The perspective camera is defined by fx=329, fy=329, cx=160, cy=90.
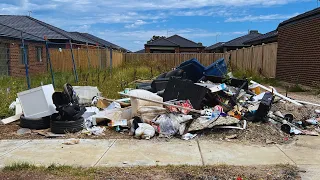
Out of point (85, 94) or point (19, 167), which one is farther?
point (85, 94)

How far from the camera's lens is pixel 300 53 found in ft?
50.8

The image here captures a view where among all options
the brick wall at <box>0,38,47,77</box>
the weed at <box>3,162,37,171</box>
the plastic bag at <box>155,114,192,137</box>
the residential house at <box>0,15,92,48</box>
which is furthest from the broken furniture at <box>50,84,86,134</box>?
the residential house at <box>0,15,92,48</box>

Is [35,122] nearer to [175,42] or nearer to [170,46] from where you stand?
[170,46]

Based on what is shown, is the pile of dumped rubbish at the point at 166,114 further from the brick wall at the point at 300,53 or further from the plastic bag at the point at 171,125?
the brick wall at the point at 300,53

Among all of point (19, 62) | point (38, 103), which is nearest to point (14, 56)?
point (19, 62)

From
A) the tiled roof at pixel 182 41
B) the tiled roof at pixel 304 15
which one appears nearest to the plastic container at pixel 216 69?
the tiled roof at pixel 304 15

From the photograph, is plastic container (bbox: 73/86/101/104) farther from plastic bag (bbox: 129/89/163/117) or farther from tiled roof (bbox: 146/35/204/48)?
tiled roof (bbox: 146/35/204/48)

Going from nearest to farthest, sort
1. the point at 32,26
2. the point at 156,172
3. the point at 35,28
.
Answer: the point at 156,172 < the point at 35,28 < the point at 32,26

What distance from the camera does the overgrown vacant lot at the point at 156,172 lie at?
14.5 ft

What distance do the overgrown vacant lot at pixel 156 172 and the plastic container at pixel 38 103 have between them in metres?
2.67

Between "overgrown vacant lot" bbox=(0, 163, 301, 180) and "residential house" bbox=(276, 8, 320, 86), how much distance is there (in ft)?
33.3

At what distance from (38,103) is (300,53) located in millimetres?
12467

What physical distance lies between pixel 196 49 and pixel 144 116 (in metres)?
45.4

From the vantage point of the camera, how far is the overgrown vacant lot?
4.43 m
